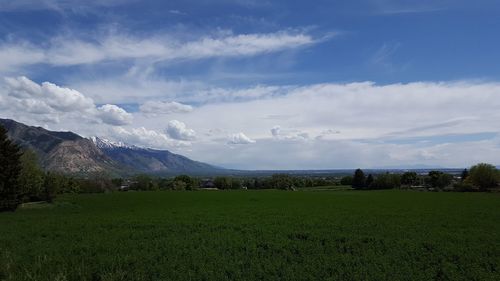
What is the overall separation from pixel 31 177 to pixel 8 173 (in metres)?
16.6

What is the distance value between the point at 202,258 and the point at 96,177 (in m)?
130

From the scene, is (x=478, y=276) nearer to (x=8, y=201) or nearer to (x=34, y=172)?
(x=8, y=201)

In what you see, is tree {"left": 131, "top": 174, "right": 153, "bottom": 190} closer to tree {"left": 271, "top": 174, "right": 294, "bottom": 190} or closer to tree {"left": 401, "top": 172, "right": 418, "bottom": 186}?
tree {"left": 271, "top": 174, "right": 294, "bottom": 190}

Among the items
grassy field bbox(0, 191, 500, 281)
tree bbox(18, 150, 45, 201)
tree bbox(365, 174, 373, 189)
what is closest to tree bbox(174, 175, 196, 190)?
tree bbox(365, 174, 373, 189)

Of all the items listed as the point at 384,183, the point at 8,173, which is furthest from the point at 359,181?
the point at 8,173

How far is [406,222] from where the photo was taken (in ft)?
116

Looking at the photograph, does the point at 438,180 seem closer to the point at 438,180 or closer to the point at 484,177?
the point at 438,180

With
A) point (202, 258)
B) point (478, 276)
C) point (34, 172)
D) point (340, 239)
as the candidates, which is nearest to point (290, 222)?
point (340, 239)

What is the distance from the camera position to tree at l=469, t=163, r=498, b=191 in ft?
384

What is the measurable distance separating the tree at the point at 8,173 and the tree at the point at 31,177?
8.09 m

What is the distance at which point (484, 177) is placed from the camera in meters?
118

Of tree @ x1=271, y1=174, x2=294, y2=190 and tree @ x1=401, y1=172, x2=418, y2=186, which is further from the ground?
tree @ x1=401, y1=172, x2=418, y2=186

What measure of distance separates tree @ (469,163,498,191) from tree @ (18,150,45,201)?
115m

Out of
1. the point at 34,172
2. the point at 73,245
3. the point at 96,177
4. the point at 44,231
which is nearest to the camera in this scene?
the point at 73,245
